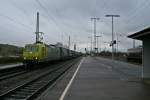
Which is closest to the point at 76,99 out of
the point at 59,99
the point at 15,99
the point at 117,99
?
the point at 59,99

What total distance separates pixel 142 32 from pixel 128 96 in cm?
506

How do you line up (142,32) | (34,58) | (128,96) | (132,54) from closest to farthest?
1. (128,96)
2. (142,32)
3. (34,58)
4. (132,54)

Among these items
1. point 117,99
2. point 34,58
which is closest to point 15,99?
point 117,99

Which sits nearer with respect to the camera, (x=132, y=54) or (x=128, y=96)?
(x=128, y=96)

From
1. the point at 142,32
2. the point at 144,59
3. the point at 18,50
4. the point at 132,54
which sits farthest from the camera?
the point at 18,50

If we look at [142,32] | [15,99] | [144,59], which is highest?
[142,32]

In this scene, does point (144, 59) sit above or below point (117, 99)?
above

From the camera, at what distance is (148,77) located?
1902cm

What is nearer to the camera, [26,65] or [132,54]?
[26,65]

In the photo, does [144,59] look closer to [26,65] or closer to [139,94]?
[139,94]

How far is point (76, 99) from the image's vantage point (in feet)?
36.5

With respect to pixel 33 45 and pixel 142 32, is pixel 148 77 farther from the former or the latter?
pixel 33 45

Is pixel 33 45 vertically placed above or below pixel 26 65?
above

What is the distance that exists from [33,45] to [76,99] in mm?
25587
